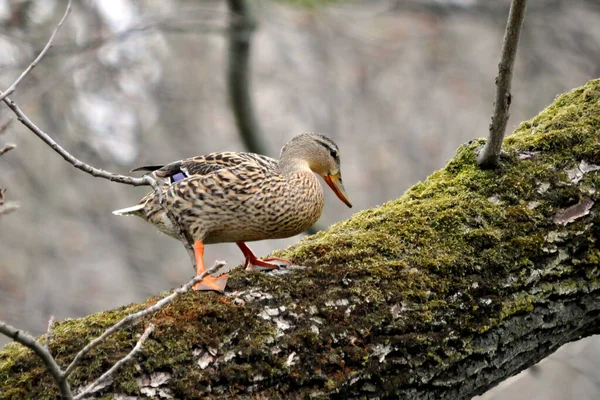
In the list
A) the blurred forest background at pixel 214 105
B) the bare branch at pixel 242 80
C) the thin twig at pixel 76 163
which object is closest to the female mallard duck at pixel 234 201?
the thin twig at pixel 76 163

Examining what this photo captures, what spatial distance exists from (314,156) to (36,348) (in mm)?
2599

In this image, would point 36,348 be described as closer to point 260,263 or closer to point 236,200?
point 260,263

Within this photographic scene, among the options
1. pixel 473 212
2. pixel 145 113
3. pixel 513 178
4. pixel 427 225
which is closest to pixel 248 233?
pixel 427 225

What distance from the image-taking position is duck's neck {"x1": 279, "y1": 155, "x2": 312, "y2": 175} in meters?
4.01

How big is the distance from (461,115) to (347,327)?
33.7 ft

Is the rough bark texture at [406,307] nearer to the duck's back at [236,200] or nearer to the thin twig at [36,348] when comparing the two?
the duck's back at [236,200]

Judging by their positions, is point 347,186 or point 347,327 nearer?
point 347,327

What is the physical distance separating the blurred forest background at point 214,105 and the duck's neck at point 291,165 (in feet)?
10.4

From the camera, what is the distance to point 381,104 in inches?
480

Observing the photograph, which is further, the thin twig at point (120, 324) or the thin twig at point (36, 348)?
the thin twig at point (120, 324)

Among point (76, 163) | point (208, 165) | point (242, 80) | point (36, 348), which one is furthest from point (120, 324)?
point (242, 80)

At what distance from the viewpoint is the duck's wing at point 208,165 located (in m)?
3.86

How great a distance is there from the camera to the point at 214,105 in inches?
500

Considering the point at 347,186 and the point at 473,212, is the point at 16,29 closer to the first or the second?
the point at 473,212
